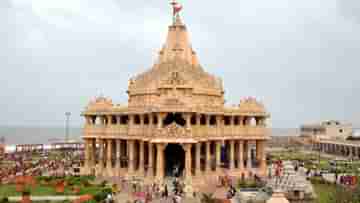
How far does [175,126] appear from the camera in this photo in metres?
42.8

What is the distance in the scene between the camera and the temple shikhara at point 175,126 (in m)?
44.0

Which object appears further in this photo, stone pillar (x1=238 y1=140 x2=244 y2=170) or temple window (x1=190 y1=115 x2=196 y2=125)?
stone pillar (x1=238 y1=140 x2=244 y2=170)

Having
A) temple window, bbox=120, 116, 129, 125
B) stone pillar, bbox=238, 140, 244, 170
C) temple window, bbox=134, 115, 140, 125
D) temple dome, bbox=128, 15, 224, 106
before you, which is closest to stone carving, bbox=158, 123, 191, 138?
temple dome, bbox=128, 15, 224, 106

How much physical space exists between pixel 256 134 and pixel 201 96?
28.4 feet

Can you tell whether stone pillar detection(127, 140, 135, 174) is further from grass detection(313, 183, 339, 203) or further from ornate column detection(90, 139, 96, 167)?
grass detection(313, 183, 339, 203)

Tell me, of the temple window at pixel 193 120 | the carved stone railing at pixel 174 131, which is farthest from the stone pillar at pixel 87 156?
the temple window at pixel 193 120

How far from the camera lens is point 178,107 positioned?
143 feet

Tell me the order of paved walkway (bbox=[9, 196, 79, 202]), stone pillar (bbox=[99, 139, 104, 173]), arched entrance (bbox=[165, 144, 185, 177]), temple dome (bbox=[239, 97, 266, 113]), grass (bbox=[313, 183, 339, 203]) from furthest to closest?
temple dome (bbox=[239, 97, 266, 113]), stone pillar (bbox=[99, 139, 104, 173]), arched entrance (bbox=[165, 144, 185, 177]), paved walkway (bbox=[9, 196, 79, 202]), grass (bbox=[313, 183, 339, 203])

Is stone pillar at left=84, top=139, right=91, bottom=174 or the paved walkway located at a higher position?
stone pillar at left=84, top=139, right=91, bottom=174

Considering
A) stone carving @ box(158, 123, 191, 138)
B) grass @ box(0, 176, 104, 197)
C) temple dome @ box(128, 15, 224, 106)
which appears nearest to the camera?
grass @ box(0, 176, 104, 197)

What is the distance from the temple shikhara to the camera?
44.0 meters

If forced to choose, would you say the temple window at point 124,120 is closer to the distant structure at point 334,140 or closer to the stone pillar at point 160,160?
the stone pillar at point 160,160

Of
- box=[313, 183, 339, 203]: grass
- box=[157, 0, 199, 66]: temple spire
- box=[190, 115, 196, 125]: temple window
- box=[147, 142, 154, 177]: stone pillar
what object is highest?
box=[157, 0, 199, 66]: temple spire

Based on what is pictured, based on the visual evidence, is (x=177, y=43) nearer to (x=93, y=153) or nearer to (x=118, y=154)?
(x=118, y=154)
